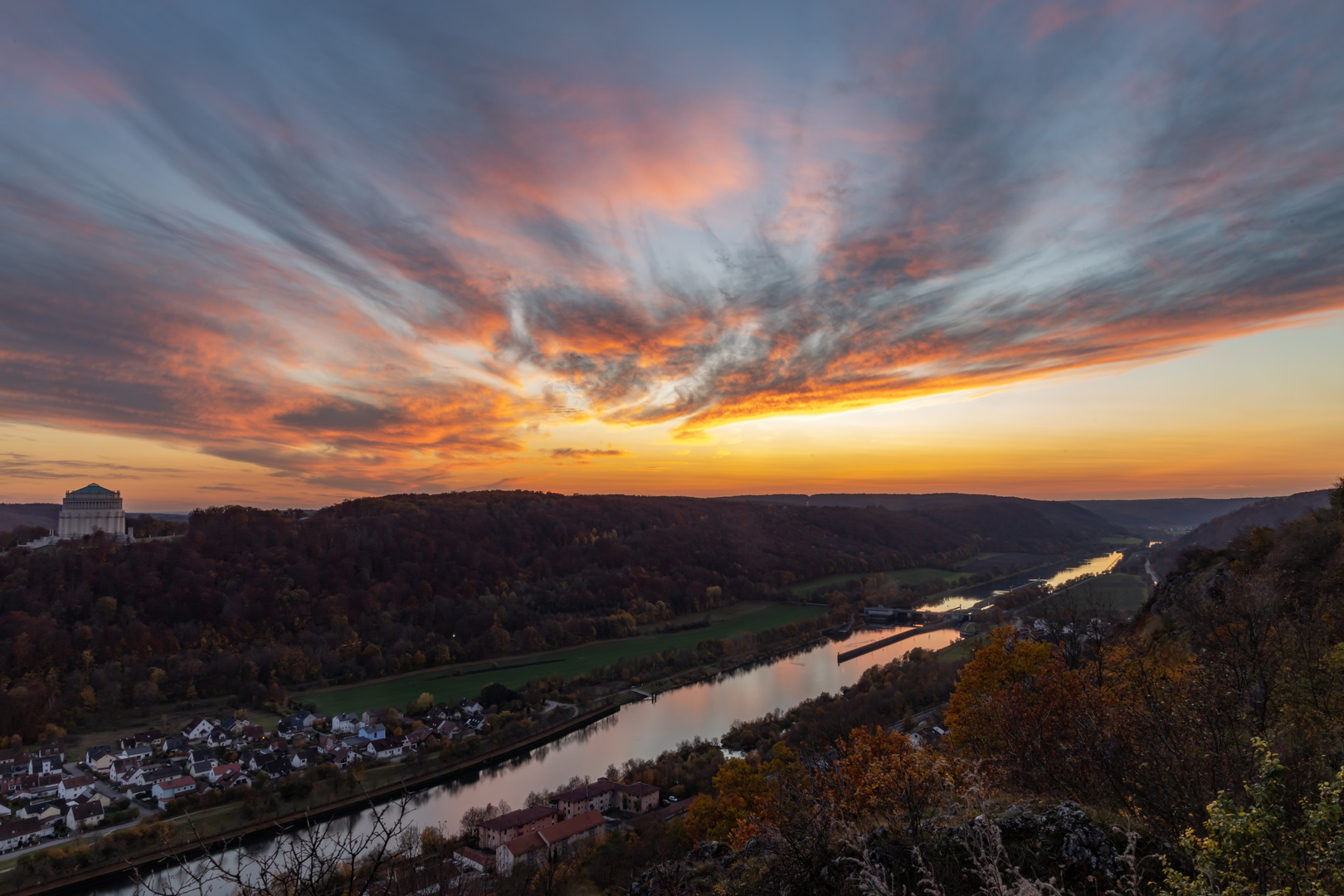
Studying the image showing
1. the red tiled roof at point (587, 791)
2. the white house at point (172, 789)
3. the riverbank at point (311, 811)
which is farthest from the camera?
the white house at point (172, 789)

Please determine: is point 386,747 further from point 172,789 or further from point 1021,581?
point 1021,581

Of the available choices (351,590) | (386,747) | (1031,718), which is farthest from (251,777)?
(351,590)

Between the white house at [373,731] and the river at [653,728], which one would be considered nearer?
the river at [653,728]

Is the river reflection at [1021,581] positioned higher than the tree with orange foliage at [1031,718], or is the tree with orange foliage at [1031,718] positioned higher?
the tree with orange foliage at [1031,718]

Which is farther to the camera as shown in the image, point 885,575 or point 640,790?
point 885,575

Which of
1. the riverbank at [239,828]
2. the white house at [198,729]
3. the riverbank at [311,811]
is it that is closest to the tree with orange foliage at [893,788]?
the riverbank at [311,811]

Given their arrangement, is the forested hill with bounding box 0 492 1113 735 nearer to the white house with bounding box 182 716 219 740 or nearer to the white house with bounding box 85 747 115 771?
the white house with bounding box 85 747 115 771

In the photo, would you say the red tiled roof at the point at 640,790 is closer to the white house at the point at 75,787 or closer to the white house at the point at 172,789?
the white house at the point at 172,789

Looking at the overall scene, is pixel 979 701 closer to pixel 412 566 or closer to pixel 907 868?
pixel 907 868
